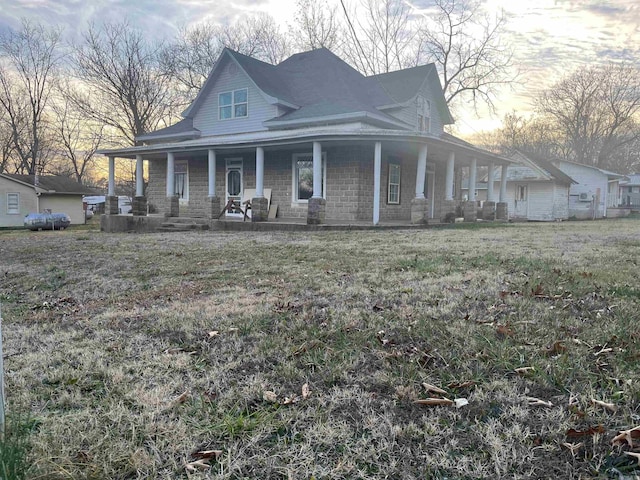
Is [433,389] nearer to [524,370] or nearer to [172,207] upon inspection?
[524,370]

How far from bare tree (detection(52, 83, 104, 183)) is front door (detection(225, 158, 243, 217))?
61.7 feet

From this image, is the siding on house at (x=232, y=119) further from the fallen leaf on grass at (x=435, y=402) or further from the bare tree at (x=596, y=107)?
the bare tree at (x=596, y=107)

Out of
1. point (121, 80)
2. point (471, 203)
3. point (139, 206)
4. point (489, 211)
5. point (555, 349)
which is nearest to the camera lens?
point (555, 349)

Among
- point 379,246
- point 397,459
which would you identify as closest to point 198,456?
point 397,459

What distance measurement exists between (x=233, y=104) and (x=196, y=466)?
57.4 ft

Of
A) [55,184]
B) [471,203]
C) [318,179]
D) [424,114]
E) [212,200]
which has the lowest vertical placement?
[212,200]

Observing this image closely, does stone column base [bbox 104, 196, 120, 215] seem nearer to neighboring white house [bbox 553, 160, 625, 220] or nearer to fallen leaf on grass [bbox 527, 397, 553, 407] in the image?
fallen leaf on grass [bbox 527, 397, 553, 407]

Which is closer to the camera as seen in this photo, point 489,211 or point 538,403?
point 538,403

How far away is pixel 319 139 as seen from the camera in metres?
13.0

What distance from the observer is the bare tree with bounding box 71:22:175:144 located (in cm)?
2970

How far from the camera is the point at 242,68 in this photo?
1692 centimetres

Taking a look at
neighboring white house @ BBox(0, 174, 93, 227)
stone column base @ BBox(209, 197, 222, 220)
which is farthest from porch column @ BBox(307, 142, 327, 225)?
neighboring white house @ BBox(0, 174, 93, 227)

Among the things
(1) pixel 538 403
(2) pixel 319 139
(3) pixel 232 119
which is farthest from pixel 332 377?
(3) pixel 232 119

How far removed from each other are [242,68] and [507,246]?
1285cm
